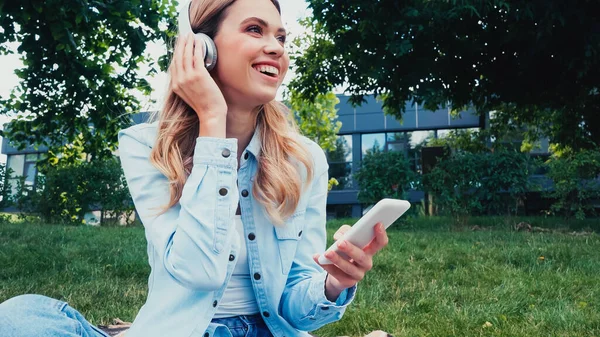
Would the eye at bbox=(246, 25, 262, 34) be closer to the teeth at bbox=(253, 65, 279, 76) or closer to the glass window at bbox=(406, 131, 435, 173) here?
the teeth at bbox=(253, 65, 279, 76)

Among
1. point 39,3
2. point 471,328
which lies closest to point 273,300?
point 471,328

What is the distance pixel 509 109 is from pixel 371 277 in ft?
46.8

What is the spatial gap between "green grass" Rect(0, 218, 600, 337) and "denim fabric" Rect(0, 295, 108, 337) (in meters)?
2.42

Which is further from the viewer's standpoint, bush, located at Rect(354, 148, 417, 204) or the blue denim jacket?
bush, located at Rect(354, 148, 417, 204)

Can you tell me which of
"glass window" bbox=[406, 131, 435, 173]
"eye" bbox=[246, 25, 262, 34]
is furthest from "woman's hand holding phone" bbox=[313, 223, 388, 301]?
"glass window" bbox=[406, 131, 435, 173]

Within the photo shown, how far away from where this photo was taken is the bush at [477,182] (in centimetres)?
1112

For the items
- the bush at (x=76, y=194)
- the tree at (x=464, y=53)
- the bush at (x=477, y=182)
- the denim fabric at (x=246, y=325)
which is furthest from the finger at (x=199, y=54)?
the bush at (x=76, y=194)

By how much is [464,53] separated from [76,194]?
10.5m

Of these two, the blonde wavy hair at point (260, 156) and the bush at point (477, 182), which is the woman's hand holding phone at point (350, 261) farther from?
the bush at point (477, 182)

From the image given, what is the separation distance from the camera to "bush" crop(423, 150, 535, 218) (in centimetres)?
1112

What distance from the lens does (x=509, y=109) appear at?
57.6ft

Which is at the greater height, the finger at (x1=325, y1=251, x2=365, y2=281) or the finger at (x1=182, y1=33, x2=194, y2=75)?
the finger at (x1=182, y1=33, x2=194, y2=75)

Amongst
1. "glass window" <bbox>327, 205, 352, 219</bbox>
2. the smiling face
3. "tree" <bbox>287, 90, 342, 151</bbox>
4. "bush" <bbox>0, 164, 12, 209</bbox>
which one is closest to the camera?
the smiling face

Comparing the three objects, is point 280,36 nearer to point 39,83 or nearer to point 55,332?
point 55,332
